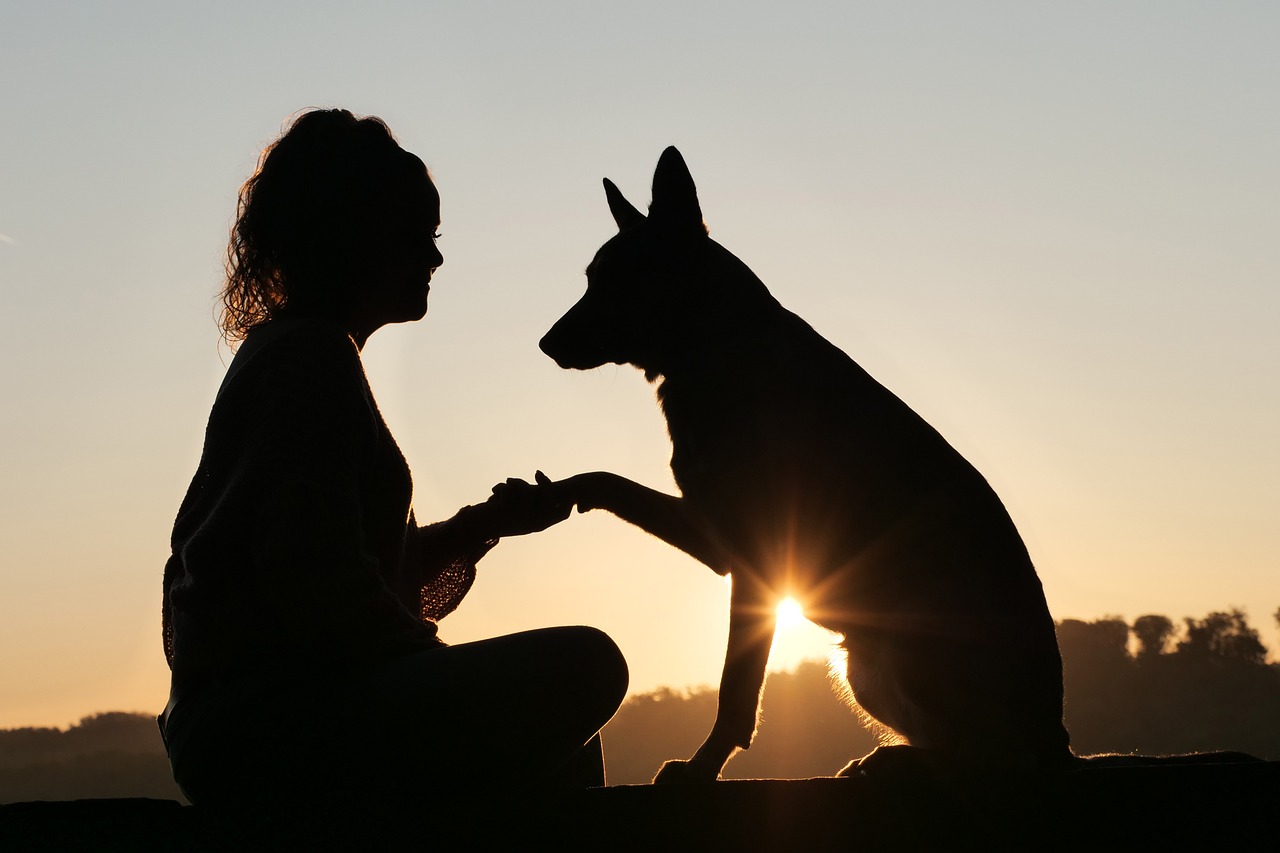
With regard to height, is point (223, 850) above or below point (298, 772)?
below

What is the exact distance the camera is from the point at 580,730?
7.23 ft

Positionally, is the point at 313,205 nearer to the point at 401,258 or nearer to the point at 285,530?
the point at 401,258

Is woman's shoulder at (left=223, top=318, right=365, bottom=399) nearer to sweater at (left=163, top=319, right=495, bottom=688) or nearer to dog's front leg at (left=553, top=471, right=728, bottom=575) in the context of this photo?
sweater at (left=163, top=319, right=495, bottom=688)

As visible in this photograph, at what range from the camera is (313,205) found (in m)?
2.72

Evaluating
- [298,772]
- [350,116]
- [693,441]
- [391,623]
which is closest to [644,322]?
[693,441]

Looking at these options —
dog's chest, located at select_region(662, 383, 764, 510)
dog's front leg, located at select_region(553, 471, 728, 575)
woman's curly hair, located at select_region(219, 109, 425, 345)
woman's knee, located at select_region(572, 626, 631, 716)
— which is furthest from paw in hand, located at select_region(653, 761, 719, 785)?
woman's curly hair, located at select_region(219, 109, 425, 345)

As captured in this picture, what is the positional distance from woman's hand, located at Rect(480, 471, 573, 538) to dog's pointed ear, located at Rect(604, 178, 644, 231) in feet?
5.09

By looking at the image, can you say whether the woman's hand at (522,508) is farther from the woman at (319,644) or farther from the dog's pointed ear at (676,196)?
the dog's pointed ear at (676,196)

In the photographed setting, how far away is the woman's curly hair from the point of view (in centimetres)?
272

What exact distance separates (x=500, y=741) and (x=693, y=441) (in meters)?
1.75

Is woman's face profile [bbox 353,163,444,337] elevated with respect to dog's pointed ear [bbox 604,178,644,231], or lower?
lower

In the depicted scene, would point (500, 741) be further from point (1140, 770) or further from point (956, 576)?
point (956, 576)

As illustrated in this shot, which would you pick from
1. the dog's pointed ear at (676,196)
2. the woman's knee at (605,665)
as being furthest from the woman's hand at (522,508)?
the dog's pointed ear at (676,196)

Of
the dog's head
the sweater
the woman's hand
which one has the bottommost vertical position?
the sweater
